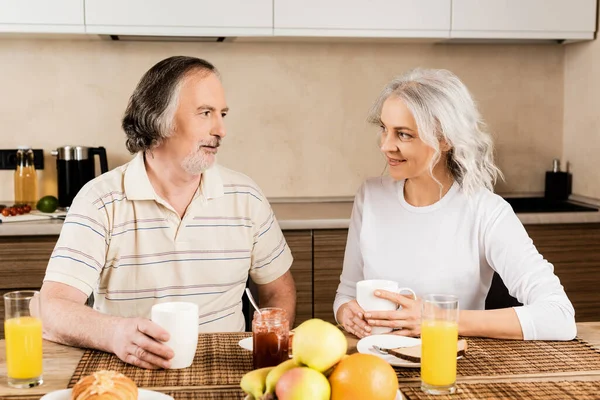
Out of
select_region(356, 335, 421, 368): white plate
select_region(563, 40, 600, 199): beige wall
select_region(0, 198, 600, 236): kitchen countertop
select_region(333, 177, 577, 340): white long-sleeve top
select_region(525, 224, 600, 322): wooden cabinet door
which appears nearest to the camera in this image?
select_region(356, 335, 421, 368): white plate

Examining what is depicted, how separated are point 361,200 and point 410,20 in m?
1.21

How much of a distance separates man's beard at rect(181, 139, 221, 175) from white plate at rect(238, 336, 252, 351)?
Answer: 0.57 m

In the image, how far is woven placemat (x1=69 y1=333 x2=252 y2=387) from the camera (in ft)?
4.66

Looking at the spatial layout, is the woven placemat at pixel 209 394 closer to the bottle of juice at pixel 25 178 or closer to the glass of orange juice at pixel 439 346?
the glass of orange juice at pixel 439 346

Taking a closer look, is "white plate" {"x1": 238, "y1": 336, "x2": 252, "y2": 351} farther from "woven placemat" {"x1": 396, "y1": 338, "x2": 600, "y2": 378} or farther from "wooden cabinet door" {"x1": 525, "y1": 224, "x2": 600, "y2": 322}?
"wooden cabinet door" {"x1": 525, "y1": 224, "x2": 600, "y2": 322}

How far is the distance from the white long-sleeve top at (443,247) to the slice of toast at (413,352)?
1.23 feet

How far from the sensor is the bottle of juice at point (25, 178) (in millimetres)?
3248

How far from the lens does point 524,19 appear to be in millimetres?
3213

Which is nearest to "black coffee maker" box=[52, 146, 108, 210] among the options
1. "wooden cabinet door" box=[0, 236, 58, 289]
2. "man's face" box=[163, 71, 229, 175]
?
"wooden cabinet door" box=[0, 236, 58, 289]

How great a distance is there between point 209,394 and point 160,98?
37.7 inches

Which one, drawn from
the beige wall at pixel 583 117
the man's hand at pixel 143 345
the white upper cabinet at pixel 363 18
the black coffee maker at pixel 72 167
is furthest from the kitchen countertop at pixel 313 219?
the man's hand at pixel 143 345

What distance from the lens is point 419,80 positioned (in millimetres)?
2031

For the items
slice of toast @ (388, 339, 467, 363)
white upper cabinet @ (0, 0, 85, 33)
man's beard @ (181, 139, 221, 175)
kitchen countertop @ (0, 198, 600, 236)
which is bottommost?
slice of toast @ (388, 339, 467, 363)

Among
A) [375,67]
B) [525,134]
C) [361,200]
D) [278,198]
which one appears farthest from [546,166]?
[361,200]
